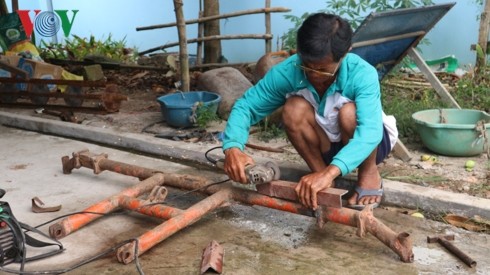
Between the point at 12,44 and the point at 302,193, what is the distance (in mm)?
6132

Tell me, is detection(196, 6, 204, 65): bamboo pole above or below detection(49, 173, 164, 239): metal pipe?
above

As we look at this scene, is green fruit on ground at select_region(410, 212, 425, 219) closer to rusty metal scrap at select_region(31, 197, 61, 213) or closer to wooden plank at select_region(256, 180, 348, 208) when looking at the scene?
wooden plank at select_region(256, 180, 348, 208)

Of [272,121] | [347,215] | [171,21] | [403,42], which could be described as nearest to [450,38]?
[403,42]

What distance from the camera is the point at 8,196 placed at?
11.6ft

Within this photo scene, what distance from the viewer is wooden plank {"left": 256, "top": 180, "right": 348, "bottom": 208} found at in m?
2.56

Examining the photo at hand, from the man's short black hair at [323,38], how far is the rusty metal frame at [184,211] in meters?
0.75

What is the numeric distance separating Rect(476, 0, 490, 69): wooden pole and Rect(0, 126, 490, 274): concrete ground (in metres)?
3.19

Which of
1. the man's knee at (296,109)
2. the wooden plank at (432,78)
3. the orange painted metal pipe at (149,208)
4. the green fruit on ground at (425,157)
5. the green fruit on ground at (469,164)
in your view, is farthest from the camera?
the wooden plank at (432,78)

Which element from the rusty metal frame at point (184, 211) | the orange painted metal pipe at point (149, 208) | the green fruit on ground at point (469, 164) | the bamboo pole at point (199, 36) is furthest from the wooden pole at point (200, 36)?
the orange painted metal pipe at point (149, 208)

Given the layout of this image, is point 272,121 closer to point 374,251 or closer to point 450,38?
point 374,251

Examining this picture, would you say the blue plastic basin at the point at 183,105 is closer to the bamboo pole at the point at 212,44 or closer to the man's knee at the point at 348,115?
the bamboo pole at the point at 212,44

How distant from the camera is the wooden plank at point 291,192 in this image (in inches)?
101

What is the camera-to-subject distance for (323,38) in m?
2.51

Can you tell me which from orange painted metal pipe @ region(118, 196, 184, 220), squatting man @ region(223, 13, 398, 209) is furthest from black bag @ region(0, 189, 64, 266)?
squatting man @ region(223, 13, 398, 209)
